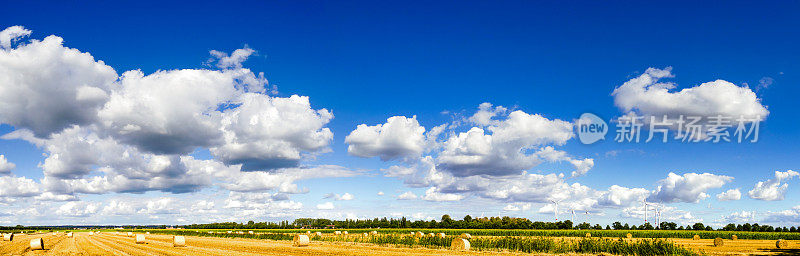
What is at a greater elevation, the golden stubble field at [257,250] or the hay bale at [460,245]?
the hay bale at [460,245]

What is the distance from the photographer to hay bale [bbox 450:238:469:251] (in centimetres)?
3800

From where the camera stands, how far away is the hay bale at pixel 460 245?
1496 inches

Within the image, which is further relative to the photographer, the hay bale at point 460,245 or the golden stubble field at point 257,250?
the hay bale at point 460,245

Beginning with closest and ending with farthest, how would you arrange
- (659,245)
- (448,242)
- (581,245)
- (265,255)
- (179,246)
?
(659,245)
(265,255)
(581,245)
(448,242)
(179,246)

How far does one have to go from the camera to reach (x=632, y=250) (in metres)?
31.3

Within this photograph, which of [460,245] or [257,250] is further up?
[460,245]

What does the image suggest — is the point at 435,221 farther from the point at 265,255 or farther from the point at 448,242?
the point at 265,255

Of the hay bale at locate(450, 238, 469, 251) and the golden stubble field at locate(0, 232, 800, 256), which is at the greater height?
the hay bale at locate(450, 238, 469, 251)

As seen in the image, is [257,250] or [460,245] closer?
[257,250]

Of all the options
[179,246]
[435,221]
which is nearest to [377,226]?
[435,221]

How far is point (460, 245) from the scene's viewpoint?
127 ft

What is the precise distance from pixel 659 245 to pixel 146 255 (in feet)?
108

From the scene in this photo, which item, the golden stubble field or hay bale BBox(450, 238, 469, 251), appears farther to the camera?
hay bale BBox(450, 238, 469, 251)

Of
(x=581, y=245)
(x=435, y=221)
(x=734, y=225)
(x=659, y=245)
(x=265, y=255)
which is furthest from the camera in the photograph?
(x=435, y=221)
